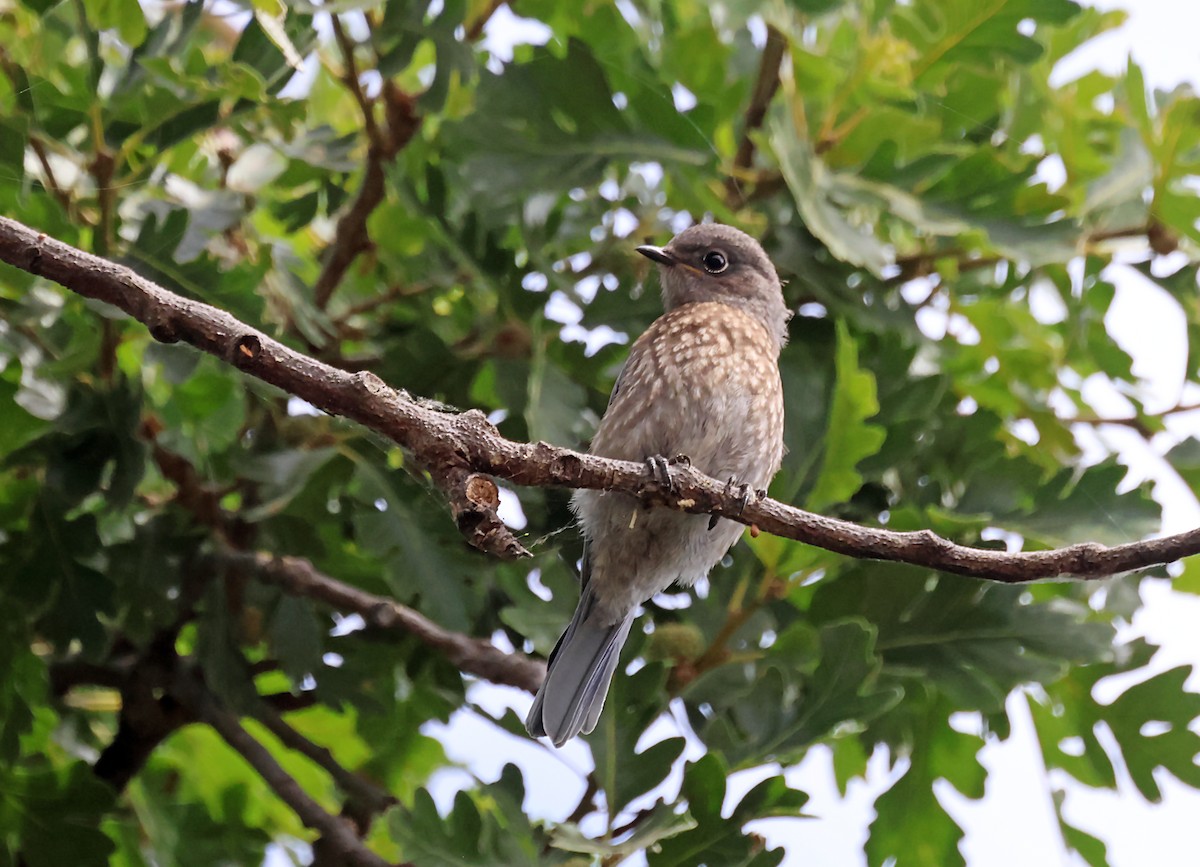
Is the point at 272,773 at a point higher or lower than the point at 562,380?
lower

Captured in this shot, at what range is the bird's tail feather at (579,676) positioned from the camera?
233 centimetres

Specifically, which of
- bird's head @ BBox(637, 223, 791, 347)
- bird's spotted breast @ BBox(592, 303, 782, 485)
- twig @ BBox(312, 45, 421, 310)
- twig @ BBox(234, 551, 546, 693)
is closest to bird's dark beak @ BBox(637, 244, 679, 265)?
bird's head @ BBox(637, 223, 791, 347)

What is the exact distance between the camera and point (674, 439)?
8.85 feet

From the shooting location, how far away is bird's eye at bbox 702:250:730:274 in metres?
2.97

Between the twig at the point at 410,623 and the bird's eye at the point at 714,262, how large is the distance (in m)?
1.01

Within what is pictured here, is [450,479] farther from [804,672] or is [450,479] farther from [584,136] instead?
[584,136]

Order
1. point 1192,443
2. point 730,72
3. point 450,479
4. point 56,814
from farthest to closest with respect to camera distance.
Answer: point 730,72 → point 1192,443 → point 56,814 → point 450,479

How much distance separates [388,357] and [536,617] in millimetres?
626

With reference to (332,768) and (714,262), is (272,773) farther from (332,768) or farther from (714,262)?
(714,262)

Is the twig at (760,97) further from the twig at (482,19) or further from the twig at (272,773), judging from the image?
the twig at (272,773)

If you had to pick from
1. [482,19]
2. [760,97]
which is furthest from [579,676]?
[482,19]

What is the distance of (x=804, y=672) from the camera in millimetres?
2469

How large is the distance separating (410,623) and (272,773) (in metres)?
0.42

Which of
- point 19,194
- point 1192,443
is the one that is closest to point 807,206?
point 1192,443
